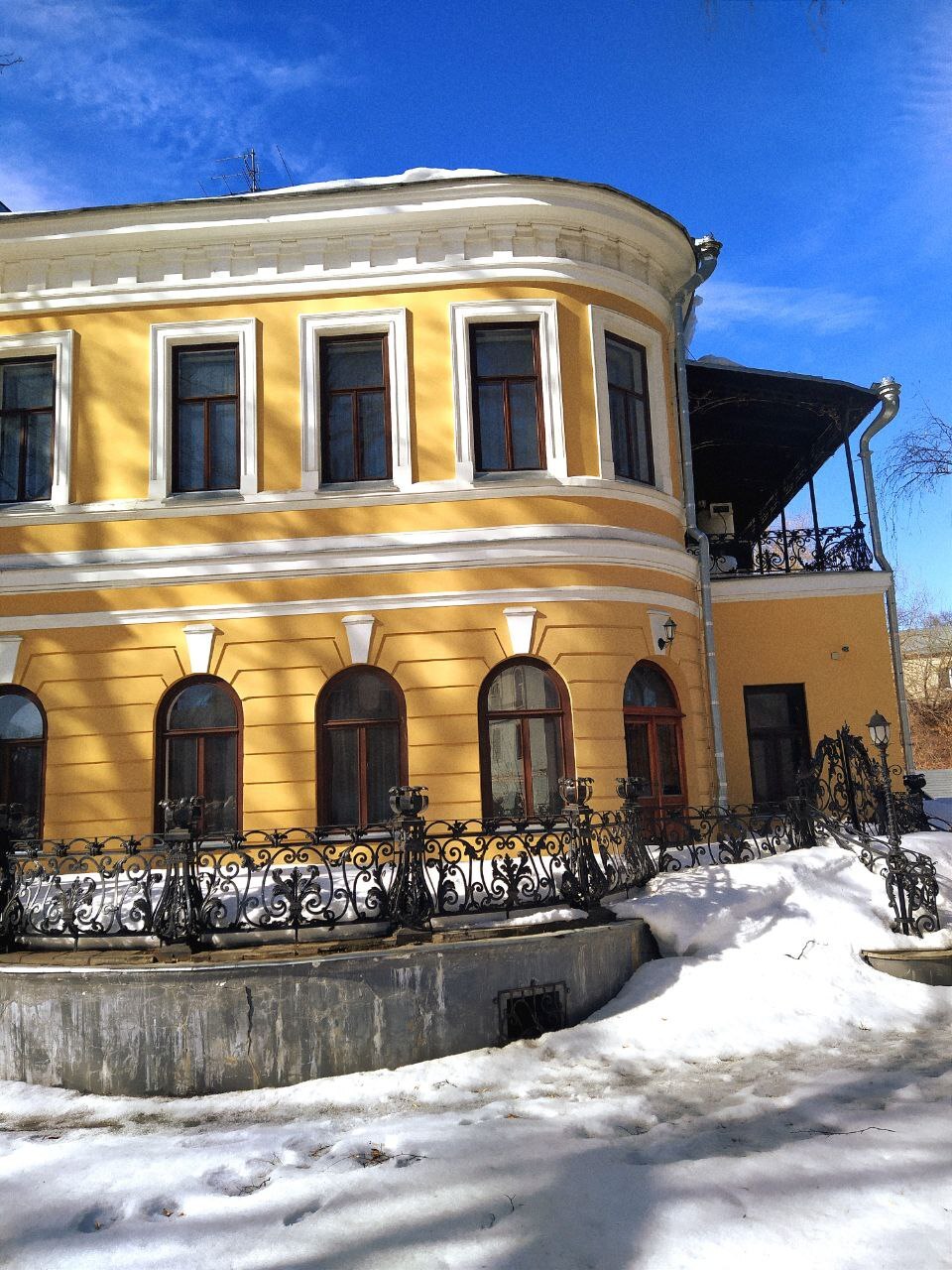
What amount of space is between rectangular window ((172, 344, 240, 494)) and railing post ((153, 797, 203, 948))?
554 centimetres

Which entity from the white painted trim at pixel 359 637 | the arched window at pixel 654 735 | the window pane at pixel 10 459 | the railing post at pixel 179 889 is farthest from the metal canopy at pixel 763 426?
the railing post at pixel 179 889

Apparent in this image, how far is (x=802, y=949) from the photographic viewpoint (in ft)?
24.6

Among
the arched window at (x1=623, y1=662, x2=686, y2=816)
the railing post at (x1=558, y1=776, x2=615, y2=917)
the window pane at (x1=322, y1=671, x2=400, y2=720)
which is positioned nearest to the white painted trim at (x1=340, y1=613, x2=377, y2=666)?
the window pane at (x1=322, y1=671, x2=400, y2=720)

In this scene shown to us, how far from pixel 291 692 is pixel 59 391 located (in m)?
4.42

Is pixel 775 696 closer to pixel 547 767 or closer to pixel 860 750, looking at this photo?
pixel 860 750

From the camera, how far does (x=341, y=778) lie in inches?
421

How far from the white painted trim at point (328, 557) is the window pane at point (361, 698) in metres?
1.17

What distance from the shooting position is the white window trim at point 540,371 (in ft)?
36.1

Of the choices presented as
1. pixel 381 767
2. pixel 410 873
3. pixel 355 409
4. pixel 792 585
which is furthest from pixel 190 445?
pixel 792 585

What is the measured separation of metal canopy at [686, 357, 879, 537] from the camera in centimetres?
1340

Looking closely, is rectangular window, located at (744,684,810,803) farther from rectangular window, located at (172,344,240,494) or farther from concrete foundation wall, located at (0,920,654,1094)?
concrete foundation wall, located at (0,920,654,1094)

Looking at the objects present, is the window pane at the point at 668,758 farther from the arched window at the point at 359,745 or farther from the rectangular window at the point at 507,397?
the rectangular window at the point at 507,397

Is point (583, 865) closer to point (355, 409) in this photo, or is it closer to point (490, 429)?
point (490, 429)

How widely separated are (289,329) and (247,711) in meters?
4.33
